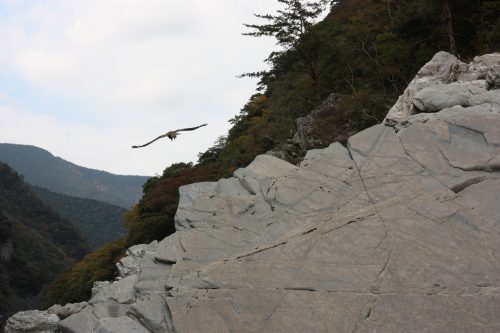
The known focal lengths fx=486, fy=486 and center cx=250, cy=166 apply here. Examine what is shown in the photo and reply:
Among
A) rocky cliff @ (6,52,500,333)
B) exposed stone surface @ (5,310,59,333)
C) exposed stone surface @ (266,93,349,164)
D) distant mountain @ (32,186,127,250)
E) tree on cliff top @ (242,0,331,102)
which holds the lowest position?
distant mountain @ (32,186,127,250)

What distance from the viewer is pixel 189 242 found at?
32.0 feet

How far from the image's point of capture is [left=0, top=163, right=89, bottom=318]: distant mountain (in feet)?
188

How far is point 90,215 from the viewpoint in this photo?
429 ft

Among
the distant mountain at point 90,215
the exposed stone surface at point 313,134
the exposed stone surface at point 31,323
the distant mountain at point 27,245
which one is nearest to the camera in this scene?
the exposed stone surface at point 31,323

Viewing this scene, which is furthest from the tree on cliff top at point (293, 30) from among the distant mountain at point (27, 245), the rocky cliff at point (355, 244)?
the distant mountain at point (27, 245)

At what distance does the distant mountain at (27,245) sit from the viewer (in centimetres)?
5717

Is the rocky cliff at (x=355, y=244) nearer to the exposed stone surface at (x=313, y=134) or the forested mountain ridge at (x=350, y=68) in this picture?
the forested mountain ridge at (x=350, y=68)

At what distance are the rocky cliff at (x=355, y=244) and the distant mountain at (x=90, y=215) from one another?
10631 centimetres

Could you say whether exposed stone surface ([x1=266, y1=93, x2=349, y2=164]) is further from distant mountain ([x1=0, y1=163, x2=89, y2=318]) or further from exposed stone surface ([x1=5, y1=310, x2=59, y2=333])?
distant mountain ([x1=0, y1=163, x2=89, y2=318])

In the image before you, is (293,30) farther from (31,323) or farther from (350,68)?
(31,323)

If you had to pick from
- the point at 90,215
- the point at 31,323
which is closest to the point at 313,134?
the point at 31,323

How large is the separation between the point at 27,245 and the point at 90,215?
62410 millimetres

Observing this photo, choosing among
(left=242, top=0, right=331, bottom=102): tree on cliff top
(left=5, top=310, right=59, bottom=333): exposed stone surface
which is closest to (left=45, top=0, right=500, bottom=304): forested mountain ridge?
(left=242, top=0, right=331, bottom=102): tree on cliff top

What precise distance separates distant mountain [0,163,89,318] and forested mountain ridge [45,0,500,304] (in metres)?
29.8
